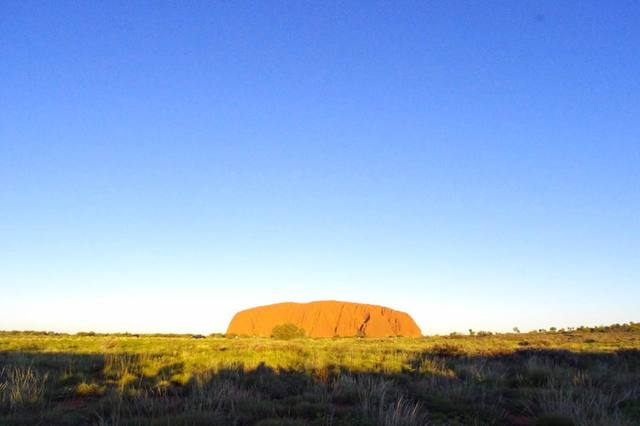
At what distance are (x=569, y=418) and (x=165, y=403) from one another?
5.89 meters

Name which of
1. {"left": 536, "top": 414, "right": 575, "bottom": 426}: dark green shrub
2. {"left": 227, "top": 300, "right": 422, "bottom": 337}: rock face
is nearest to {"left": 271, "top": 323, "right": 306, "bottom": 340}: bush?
{"left": 227, "top": 300, "right": 422, "bottom": 337}: rock face

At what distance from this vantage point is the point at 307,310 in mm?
161500

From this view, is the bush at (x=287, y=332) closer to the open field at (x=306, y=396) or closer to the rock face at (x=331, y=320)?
the rock face at (x=331, y=320)

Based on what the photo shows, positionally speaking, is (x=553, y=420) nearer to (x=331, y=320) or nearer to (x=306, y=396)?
(x=306, y=396)

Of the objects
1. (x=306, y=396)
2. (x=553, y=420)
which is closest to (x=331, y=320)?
(x=306, y=396)

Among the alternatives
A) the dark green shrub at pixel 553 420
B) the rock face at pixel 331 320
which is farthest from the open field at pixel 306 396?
the rock face at pixel 331 320

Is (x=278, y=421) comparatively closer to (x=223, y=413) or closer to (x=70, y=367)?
(x=223, y=413)

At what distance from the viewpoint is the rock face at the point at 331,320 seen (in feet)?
497

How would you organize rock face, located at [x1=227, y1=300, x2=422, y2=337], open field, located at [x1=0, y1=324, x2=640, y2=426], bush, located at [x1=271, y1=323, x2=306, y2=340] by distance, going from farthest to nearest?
1. rock face, located at [x1=227, y1=300, x2=422, y2=337]
2. bush, located at [x1=271, y1=323, x2=306, y2=340]
3. open field, located at [x1=0, y1=324, x2=640, y2=426]

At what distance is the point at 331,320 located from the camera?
15425 centimetres

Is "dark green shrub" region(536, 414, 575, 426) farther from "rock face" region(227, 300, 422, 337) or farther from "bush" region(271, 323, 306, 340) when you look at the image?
"rock face" region(227, 300, 422, 337)

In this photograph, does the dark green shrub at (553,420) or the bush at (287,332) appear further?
the bush at (287,332)

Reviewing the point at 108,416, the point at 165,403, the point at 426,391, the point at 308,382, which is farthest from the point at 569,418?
the point at 108,416

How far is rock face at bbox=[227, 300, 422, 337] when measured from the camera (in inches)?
5969
